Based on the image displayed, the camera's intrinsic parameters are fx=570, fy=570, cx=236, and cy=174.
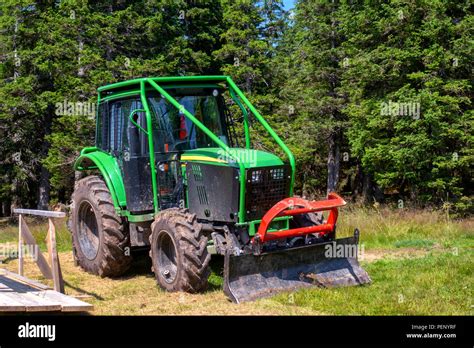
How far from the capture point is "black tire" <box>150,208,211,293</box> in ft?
23.2

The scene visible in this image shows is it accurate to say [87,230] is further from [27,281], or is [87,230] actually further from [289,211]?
[289,211]

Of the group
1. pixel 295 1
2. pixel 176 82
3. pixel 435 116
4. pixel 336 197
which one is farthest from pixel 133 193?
pixel 295 1

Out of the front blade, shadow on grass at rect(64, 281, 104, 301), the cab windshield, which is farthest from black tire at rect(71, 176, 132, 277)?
the front blade

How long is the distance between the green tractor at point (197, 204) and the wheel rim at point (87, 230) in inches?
1.0

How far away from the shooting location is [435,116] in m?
19.6

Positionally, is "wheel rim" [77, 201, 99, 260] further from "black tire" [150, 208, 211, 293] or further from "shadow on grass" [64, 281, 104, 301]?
"black tire" [150, 208, 211, 293]

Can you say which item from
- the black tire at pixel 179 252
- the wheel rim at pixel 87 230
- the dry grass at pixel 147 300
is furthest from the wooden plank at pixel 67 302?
the wheel rim at pixel 87 230

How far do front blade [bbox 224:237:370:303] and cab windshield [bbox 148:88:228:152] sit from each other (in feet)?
7.43

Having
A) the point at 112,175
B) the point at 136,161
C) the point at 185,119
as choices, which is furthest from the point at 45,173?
the point at 185,119

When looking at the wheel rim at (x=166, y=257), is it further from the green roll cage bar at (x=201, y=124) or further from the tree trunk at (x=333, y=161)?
the tree trunk at (x=333, y=161)

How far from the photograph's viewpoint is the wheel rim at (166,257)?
300 inches

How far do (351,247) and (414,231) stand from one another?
194 inches

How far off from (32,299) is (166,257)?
6.57ft

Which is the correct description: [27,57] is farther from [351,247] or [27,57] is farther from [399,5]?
[351,247]
